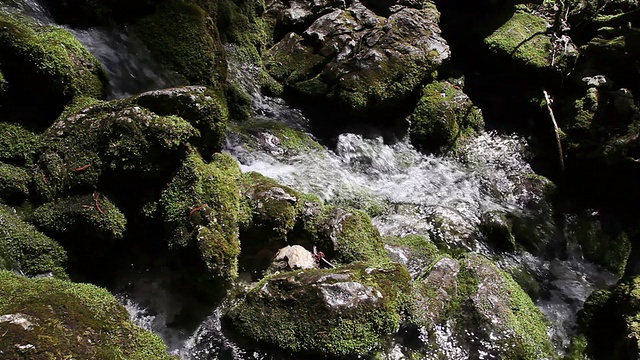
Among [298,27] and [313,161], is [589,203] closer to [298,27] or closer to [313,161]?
[313,161]

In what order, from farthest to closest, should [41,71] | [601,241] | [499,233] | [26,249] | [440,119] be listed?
[440,119] → [601,241] → [499,233] → [41,71] → [26,249]

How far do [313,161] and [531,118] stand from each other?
16.3 ft

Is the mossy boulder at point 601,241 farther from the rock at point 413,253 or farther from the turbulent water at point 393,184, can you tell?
the rock at point 413,253

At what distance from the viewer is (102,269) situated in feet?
14.7

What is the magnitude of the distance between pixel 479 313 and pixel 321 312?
1.90 m

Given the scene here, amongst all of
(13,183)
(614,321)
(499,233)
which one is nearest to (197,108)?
(13,183)

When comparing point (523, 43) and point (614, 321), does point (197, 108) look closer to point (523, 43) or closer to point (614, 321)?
point (614, 321)

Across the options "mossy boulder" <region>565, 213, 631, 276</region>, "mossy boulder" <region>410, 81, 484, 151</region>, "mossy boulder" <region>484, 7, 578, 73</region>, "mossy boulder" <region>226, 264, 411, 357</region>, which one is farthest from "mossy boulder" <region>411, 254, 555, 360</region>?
"mossy boulder" <region>484, 7, 578, 73</region>

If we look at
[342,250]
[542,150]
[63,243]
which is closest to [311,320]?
[342,250]

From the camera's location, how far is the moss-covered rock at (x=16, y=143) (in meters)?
4.35

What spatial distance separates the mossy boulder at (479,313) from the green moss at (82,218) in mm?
3111

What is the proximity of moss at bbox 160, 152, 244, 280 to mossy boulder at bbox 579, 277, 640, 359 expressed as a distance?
427 centimetres

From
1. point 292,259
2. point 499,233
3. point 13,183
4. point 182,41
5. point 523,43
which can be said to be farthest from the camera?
point 523,43

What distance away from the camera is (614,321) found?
Result: 207 inches
